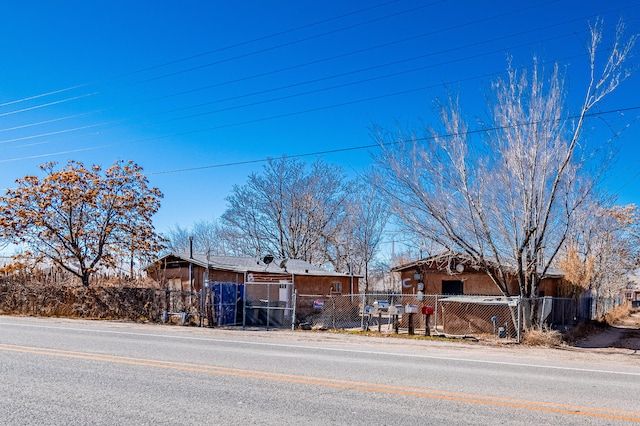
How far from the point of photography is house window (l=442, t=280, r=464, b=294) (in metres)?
24.4

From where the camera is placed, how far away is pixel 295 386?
812 centimetres

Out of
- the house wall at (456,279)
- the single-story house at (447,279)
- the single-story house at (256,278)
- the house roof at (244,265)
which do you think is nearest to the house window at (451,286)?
the single-story house at (447,279)

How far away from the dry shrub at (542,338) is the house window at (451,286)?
7.30m

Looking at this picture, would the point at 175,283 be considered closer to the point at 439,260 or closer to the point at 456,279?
the point at 439,260

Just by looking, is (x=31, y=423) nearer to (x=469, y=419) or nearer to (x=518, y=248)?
(x=469, y=419)

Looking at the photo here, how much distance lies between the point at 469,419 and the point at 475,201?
41.3ft

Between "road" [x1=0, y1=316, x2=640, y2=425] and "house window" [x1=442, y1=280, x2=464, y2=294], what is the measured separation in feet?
34.8

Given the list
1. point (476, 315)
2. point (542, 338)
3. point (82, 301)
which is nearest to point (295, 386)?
point (542, 338)

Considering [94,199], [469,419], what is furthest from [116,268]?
[469,419]

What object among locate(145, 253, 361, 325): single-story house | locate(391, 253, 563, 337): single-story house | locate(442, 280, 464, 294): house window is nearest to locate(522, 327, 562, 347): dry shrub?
locate(391, 253, 563, 337): single-story house

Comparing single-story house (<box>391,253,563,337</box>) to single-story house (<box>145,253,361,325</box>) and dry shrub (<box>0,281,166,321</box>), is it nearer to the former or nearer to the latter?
single-story house (<box>145,253,361,325</box>)

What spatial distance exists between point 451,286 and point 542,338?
7.99 meters

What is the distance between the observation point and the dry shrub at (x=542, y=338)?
16.6m

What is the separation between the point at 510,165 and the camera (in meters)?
17.9
